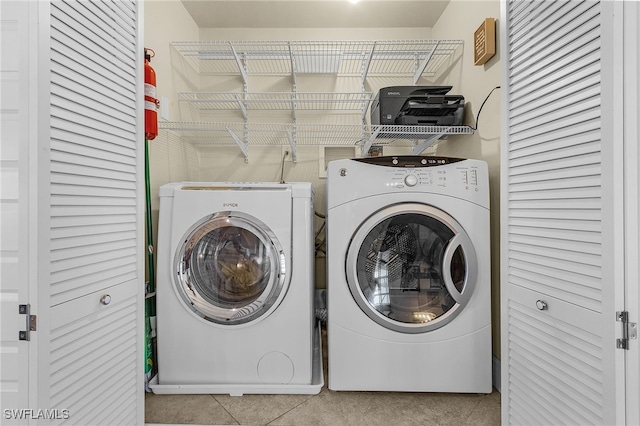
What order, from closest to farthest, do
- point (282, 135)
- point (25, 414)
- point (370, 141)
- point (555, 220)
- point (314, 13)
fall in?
1. point (25, 414)
2. point (555, 220)
3. point (370, 141)
4. point (314, 13)
5. point (282, 135)

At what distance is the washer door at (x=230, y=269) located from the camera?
5.03ft

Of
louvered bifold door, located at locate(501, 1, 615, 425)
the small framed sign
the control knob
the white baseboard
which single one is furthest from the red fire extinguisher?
the white baseboard

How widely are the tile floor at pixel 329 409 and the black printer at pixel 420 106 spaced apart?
1475 millimetres

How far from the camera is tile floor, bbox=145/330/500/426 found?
4.55 ft

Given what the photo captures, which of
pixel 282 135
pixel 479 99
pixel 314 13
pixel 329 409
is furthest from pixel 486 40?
pixel 329 409

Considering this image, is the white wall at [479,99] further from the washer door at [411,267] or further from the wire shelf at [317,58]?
the washer door at [411,267]

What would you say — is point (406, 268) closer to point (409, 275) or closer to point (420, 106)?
point (409, 275)

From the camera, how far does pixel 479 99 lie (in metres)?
1.81

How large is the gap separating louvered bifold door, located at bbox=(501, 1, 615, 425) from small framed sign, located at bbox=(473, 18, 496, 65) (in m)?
0.56

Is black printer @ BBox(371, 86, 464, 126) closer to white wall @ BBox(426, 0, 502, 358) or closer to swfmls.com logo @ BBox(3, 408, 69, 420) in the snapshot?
white wall @ BBox(426, 0, 502, 358)

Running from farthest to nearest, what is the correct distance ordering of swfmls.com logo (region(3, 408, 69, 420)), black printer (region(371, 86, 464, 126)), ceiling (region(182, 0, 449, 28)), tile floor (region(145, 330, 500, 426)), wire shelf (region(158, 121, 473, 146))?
wire shelf (region(158, 121, 473, 146)) < ceiling (region(182, 0, 449, 28)) < black printer (region(371, 86, 464, 126)) < tile floor (region(145, 330, 500, 426)) < swfmls.com logo (region(3, 408, 69, 420))

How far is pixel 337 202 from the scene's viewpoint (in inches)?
60.3

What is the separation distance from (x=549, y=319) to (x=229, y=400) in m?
1.39

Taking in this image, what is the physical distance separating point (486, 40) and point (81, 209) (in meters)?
1.94
